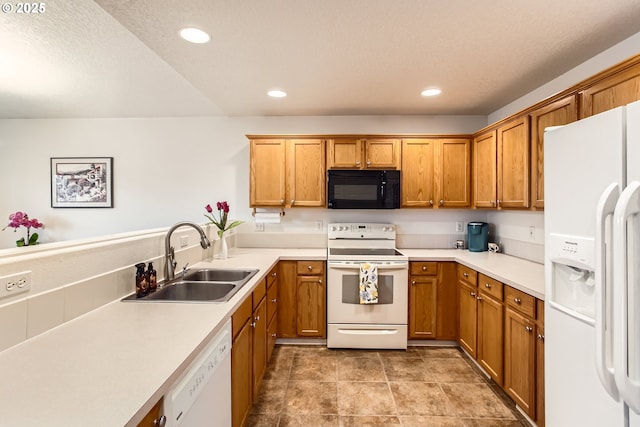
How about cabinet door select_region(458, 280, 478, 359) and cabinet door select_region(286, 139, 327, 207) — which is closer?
cabinet door select_region(458, 280, 478, 359)

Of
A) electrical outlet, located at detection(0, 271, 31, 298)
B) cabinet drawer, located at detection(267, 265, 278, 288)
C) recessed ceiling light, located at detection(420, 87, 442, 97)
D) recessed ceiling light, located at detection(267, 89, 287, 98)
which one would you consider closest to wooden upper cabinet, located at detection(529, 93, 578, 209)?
recessed ceiling light, located at detection(420, 87, 442, 97)

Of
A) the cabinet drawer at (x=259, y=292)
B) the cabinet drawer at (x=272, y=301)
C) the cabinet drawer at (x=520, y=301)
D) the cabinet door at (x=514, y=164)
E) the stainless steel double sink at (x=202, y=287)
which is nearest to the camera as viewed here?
the stainless steel double sink at (x=202, y=287)

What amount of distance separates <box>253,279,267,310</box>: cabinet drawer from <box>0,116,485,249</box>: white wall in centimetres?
139

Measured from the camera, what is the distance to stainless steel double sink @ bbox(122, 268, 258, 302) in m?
1.65

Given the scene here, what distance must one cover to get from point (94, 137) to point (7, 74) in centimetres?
117

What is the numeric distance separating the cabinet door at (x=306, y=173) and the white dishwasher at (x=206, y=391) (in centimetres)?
185

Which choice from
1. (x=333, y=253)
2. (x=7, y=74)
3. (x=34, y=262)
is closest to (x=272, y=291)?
(x=333, y=253)

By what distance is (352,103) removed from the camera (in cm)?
296

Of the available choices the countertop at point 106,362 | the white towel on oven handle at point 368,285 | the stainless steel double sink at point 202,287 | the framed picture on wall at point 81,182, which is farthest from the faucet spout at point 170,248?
the framed picture on wall at point 81,182

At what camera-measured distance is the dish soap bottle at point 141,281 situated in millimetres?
1600

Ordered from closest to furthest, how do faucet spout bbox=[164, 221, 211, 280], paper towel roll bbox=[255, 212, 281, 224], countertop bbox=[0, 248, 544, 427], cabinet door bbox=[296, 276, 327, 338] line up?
1. countertop bbox=[0, 248, 544, 427]
2. faucet spout bbox=[164, 221, 211, 280]
3. cabinet door bbox=[296, 276, 327, 338]
4. paper towel roll bbox=[255, 212, 281, 224]

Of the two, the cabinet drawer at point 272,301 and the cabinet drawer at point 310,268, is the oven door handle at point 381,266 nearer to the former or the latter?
the cabinet drawer at point 310,268

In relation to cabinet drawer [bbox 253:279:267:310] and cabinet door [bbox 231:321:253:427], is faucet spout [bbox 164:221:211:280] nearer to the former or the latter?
cabinet drawer [bbox 253:279:267:310]

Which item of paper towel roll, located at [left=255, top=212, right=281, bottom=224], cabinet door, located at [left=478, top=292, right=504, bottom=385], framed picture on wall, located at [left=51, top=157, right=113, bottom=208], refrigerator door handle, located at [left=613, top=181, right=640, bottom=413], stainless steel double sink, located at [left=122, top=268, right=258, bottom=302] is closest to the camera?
refrigerator door handle, located at [left=613, top=181, right=640, bottom=413]
